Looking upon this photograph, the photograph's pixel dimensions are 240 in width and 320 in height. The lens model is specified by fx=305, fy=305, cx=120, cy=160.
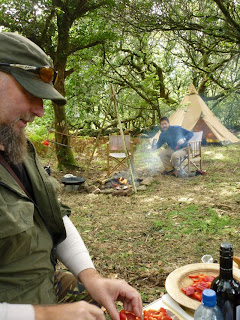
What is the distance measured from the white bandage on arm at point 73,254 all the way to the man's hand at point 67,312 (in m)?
0.45

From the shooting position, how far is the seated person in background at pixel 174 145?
7730mm

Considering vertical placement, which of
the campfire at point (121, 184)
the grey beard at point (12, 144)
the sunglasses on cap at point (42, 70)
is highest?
→ the sunglasses on cap at point (42, 70)

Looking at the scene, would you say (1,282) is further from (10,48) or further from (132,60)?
(132,60)

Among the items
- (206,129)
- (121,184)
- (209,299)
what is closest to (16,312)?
(209,299)

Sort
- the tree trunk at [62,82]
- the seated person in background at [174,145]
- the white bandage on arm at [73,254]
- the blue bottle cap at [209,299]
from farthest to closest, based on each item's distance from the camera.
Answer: the seated person in background at [174,145] → the tree trunk at [62,82] → the white bandage on arm at [73,254] → the blue bottle cap at [209,299]

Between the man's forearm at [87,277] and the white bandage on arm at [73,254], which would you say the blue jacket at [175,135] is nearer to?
the white bandage on arm at [73,254]

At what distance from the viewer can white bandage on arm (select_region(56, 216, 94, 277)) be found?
1.61 metres

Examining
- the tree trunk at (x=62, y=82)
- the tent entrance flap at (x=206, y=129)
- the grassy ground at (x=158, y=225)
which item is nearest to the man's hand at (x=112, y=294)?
the grassy ground at (x=158, y=225)

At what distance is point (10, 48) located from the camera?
4.74 ft

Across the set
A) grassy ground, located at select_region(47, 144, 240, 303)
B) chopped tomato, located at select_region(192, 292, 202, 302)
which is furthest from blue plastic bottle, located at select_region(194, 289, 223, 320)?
grassy ground, located at select_region(47, 144, 240, 303)

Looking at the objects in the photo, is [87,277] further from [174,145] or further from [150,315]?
[174,145]

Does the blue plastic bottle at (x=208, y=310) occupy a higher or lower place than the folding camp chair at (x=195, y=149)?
higher

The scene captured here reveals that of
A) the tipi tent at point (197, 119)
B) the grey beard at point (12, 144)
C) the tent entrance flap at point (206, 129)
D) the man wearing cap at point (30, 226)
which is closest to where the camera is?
the man wearing cap at point (30, 226)

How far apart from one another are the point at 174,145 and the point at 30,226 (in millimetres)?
6954
